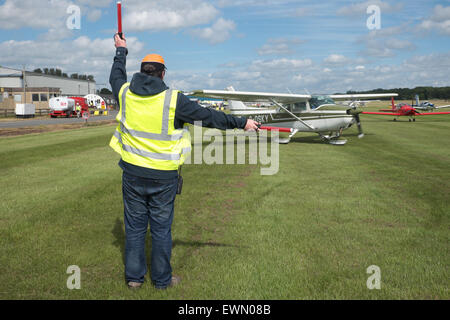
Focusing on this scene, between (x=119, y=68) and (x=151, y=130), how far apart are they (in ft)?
3.46

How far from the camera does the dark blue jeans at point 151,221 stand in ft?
12.6

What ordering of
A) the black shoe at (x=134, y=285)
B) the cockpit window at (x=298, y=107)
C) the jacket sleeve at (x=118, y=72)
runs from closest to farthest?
1. the black shoe at (x=134, y=285)
2. the jacket sleeve at (x=118, y=72)
3. the cockpit window at (x=298, y=107)

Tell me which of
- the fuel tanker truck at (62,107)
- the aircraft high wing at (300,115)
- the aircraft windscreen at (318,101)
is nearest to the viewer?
the aircraft high wing at (300,115)

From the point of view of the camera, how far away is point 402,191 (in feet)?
27.9

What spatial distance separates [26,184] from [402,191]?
Result: 9.45 m

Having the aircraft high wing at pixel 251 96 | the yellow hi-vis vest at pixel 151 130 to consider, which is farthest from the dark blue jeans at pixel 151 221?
the aircraft high wing at pixel 251 96

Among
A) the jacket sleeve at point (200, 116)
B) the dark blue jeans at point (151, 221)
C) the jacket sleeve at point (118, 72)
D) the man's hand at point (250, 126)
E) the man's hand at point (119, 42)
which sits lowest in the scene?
the dark blue jeans at point (151, 221)

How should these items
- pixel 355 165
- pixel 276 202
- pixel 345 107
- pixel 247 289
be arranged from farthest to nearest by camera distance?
pixel 345 107 < pixel 355 165 < pixel 276 202 < pixel 247 289

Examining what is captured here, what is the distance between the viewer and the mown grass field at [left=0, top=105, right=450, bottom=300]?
13.0 ft

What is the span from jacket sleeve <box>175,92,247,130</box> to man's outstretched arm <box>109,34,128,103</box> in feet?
2.59

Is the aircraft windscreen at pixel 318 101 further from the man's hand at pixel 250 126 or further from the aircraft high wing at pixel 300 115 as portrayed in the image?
the man's hand at pixel 250 126

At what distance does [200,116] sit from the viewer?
383 centimetres
